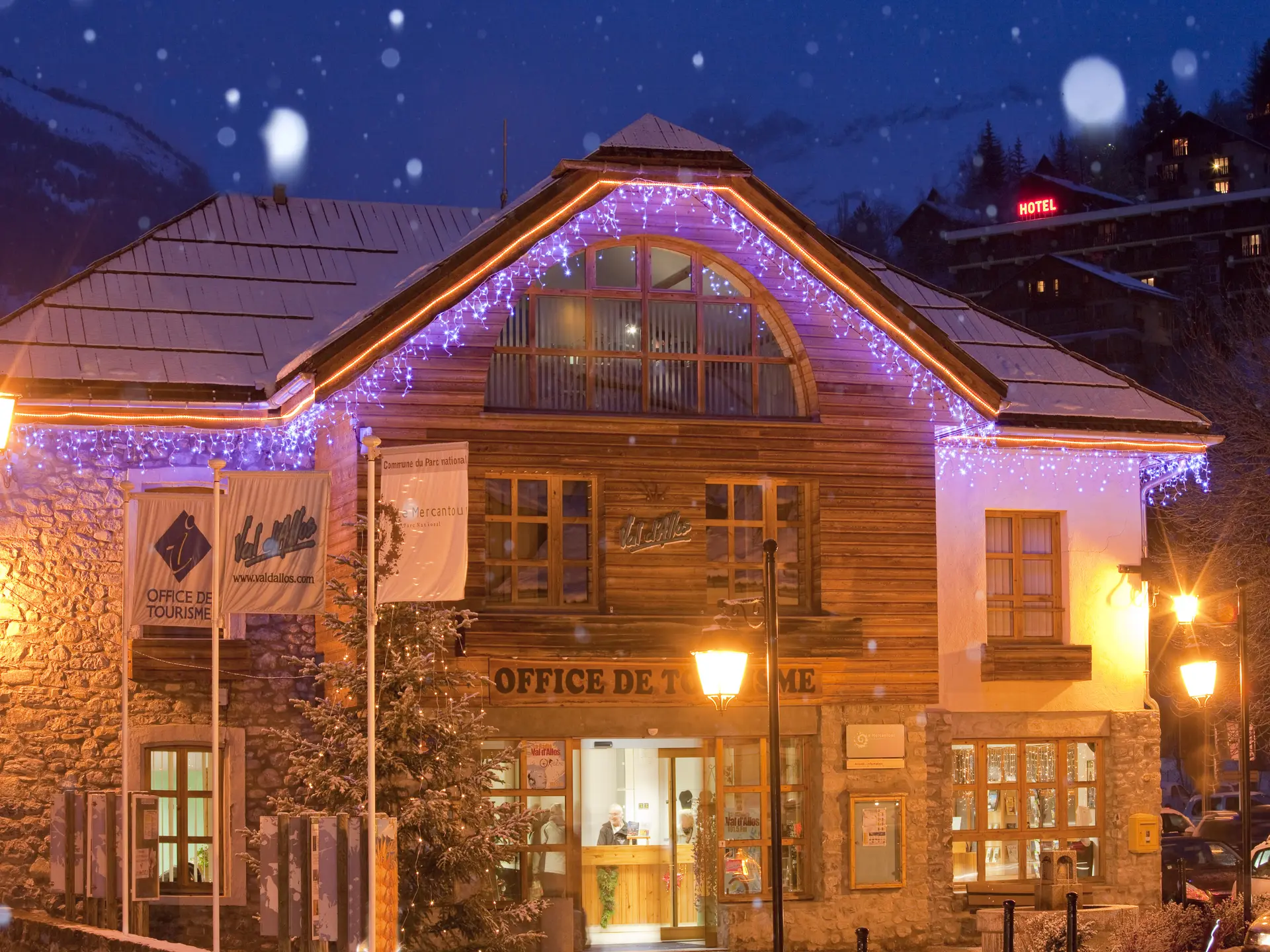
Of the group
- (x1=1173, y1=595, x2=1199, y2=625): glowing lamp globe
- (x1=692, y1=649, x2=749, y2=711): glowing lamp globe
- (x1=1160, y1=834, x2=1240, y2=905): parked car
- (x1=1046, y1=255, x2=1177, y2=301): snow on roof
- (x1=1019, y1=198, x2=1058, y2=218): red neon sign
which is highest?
(x1=1019, y1=198, x2=1058, y2=218): red neon sign

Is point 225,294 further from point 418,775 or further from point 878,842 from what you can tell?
point 878,842

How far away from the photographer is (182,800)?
67.5ft

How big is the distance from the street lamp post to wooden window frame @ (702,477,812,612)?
14.4 feet

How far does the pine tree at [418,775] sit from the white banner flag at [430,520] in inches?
21.6

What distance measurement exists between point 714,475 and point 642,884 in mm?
5118

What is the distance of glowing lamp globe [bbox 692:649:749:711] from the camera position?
1609 cm

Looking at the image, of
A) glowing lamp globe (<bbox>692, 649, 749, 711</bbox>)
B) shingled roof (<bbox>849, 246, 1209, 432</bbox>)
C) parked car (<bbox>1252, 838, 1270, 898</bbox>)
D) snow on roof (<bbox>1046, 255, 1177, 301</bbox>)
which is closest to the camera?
glowing lamp globe (<bbox>692, 649, 749, 711</bbox>)

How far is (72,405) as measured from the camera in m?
20.0

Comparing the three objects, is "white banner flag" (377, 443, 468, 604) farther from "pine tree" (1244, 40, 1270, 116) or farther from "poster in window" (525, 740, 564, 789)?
"pine tree" (1244, 40, 1270, 116)

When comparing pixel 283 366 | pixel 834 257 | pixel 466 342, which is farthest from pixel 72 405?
pixel 834 257

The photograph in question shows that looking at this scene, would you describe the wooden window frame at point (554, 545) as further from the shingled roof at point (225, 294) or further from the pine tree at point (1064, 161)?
the pine tree at point (1064, 161)

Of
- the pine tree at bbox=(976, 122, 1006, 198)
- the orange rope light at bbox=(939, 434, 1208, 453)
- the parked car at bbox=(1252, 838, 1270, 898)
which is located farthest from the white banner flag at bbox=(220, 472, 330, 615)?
the pine tree at bbox=(976, 122, 1006, 198)

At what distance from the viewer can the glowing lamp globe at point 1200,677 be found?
68.2 ft

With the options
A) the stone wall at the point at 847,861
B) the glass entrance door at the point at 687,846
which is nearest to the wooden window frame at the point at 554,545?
the glass entrance door at the point at 687,846
